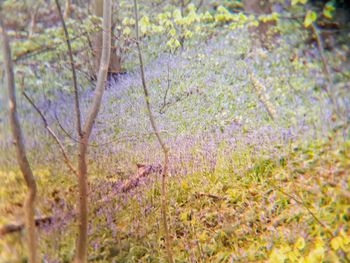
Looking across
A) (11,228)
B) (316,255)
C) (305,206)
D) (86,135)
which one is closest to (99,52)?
(86,135)

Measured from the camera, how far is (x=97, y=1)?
7.01ft

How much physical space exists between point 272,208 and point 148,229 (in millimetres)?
723

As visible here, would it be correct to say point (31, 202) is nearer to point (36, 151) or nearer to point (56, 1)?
point (36, 151)

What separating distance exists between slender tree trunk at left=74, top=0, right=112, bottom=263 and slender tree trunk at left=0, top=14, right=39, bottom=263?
25 cm

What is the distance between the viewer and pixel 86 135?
6.45 feet

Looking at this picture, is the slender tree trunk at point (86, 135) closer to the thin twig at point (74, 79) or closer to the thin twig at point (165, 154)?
the thin twig at point (74, 79)

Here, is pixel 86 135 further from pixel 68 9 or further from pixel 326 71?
pixel 326 71

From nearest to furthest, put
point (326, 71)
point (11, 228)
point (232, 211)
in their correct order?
point (326, 71)
point (232, 211)
point (11, 228)

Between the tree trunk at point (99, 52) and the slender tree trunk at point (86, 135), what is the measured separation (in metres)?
0.09

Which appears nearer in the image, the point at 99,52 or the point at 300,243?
the point at 300,243

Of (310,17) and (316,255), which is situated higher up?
(310,17)

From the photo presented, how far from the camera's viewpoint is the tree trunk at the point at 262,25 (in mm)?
1785

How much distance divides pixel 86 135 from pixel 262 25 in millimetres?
1160

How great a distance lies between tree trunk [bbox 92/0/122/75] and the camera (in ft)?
6.84
